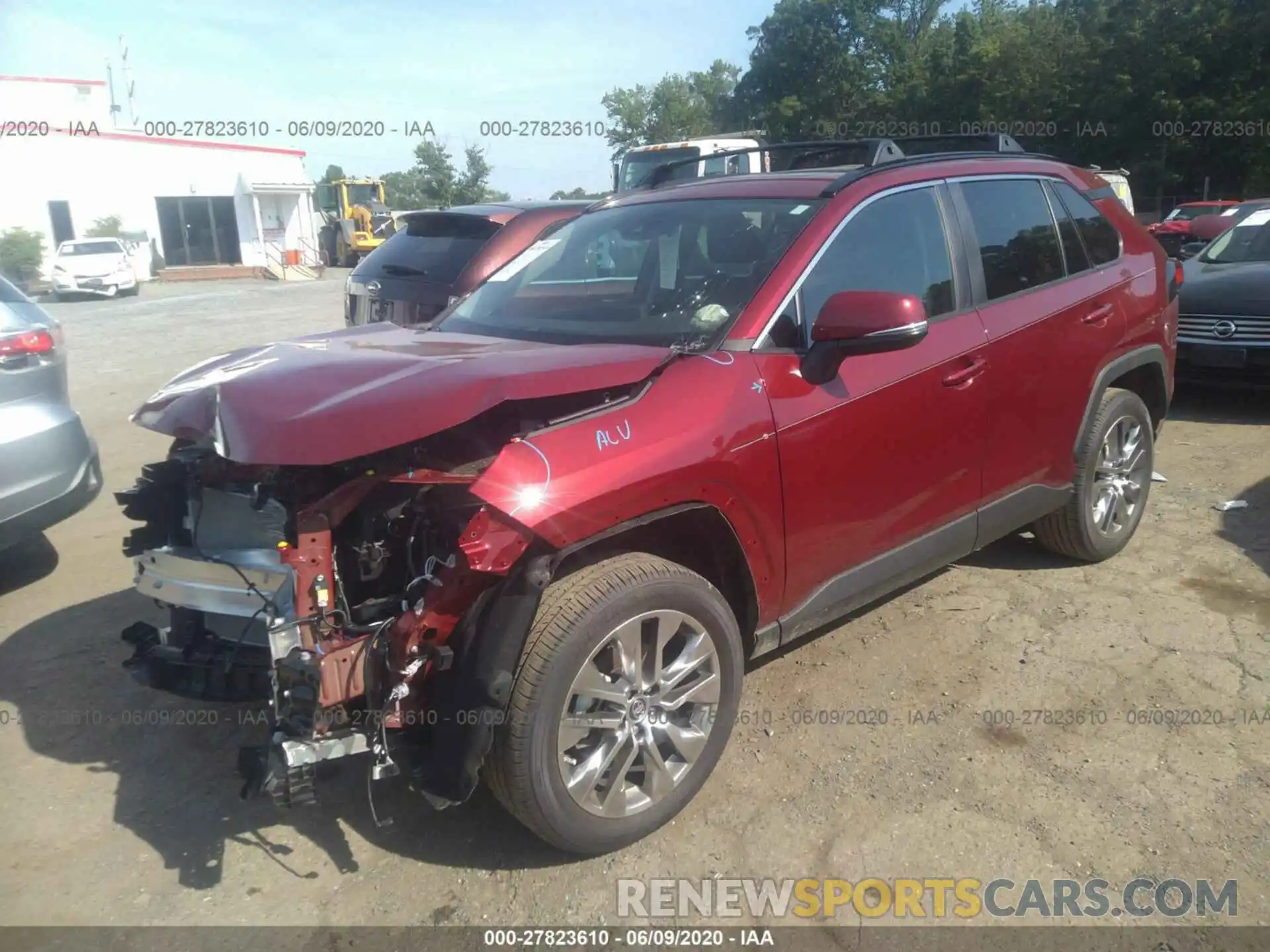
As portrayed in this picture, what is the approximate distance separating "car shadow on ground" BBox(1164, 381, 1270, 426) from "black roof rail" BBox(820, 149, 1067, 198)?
3.52m

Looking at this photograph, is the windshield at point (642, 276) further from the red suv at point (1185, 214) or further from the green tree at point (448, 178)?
the green tree at point (448, 178)

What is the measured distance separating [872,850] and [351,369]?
2093 millimetres

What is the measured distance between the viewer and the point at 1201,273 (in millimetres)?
8086

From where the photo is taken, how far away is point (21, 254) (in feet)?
97.9

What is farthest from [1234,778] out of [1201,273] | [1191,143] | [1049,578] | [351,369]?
[1191,143]

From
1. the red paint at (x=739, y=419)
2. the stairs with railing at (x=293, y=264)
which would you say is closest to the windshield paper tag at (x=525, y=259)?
the red paint at (x=739, y=419)

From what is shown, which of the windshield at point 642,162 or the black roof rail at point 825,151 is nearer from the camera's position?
the black roof rail at point 825,151

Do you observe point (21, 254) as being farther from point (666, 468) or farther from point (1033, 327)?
point (666, 468)

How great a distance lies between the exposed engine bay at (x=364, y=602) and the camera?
8.09ft

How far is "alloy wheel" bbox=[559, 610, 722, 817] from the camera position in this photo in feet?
8.86

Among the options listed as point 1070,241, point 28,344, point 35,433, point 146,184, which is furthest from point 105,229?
point 1070,241

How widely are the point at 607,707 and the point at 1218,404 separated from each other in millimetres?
7443

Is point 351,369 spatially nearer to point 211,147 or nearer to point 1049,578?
point 1049,578

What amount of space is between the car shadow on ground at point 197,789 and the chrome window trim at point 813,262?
1.71m
